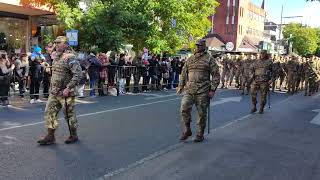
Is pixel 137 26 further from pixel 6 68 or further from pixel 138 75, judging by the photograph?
pixel 6 68

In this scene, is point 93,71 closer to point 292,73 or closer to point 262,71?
point 262,71

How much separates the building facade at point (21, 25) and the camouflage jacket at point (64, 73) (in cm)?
1374

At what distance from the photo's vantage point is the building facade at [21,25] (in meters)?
21.3

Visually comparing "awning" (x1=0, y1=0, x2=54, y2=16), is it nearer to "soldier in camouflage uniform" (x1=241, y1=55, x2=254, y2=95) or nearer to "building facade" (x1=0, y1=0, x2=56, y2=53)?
"building facade" (x1=0, y1=0, x2=56, y2=53)

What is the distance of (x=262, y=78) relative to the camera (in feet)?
43.3

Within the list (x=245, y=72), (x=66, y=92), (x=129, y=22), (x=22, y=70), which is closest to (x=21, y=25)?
(x=129, y=22)

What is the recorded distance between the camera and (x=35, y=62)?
45.7 ft

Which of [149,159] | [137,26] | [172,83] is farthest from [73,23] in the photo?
[149,159]

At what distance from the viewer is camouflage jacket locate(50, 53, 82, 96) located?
7.46 metres

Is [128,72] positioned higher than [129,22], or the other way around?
[129,22]

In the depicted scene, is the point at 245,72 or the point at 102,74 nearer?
the point at 102,74

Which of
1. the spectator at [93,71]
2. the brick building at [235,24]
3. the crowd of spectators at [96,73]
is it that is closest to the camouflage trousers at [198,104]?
the crowd of spectators at [96,73]

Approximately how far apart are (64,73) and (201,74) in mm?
2390

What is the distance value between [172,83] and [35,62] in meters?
8.87
